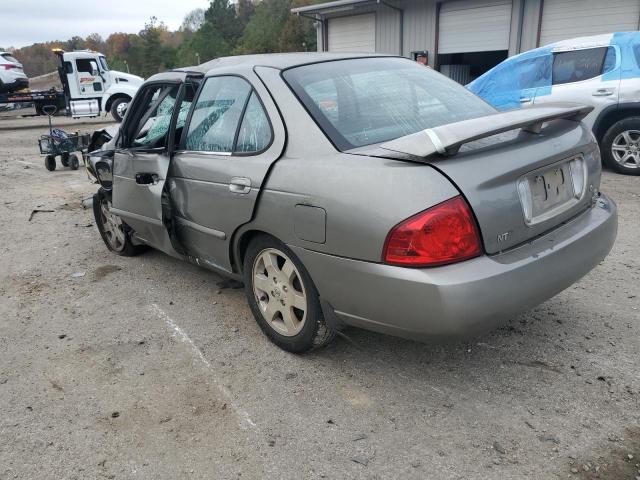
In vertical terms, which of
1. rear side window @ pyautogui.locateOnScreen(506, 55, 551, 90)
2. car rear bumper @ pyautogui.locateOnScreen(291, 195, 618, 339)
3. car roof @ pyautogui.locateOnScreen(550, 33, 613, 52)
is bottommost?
car rear bumper @ pyautogui.locateOnScreen(291, 195, 618, 339)

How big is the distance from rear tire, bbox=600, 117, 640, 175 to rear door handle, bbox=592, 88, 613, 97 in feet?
1.31

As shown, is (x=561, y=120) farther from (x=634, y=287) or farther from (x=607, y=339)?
(x=634, y=287)

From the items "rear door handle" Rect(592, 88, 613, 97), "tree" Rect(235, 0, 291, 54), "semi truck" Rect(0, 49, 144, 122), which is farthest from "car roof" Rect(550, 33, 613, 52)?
"tree" Rect(235, 0, 291, 54)

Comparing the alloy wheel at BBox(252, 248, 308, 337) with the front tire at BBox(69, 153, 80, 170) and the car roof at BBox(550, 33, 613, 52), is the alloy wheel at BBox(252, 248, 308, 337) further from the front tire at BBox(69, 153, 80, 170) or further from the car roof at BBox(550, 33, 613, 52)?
the front tire at BBox(69, 153, 80, 170)

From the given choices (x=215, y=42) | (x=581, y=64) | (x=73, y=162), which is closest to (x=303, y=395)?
(x=581, y=64)

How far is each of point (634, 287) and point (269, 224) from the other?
272 centimetres

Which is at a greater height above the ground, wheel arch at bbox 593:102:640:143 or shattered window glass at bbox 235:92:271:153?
shattered window glass at bbox 235:92:271:153

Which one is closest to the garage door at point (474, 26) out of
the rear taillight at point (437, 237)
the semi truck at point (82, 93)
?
the semi truck at point (82, 93)

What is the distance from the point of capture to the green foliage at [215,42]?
174ft

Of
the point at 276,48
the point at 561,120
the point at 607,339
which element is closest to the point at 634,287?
the point at 607,339

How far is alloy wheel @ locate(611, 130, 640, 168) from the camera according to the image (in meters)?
6.94

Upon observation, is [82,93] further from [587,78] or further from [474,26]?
[587,78]

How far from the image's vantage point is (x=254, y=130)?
3.02 meters

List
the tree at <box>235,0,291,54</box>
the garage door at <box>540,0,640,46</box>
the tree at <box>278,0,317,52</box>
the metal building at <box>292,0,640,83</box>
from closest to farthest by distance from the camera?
the garage door at <box>540,0,640,46</box> → the metal building at <box>292,0,640,83</box> → the tree at <box>278,0,317,52</box> → the tree at <box>235,0,291,54</box>
